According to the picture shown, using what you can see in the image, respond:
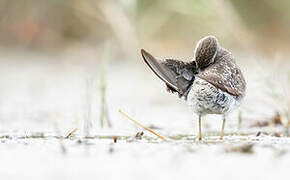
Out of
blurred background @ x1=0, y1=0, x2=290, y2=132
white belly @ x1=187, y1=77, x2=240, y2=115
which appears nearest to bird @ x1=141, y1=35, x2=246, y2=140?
white belly @ x1=187, y1=77, x2=240, y2=115

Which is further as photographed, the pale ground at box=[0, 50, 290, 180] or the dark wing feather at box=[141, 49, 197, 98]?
the dark wing feather at box=[141, 49, 197, 98]

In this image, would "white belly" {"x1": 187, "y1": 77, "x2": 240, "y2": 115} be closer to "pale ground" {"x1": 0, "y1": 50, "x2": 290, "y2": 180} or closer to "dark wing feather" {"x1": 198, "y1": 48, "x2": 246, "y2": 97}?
"dark wing feather" {"x1": 198, "y1": 48, "x2": 246, "y2": 97}

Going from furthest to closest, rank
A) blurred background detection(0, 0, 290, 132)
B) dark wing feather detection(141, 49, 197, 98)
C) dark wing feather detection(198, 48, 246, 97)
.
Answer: blurred background detection(0, 0, 290, 132)
dark wing feather detection(141, 49, 197, 98)
dark wing feather detection(198, 48, 246, 97)

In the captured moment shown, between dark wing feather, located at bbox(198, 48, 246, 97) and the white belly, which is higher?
dark wing feather, located at bbox(198, 48, 246, 97)

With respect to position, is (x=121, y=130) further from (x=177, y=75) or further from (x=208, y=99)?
(x=208, y=99)

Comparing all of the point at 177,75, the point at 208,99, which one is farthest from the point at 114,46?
the point at 208,99

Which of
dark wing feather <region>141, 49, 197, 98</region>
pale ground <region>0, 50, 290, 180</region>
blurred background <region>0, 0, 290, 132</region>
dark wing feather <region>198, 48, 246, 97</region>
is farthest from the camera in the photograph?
blurred background <region>0, 0, 290, 132</region>

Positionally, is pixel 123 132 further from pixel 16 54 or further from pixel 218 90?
pixel 16 54
